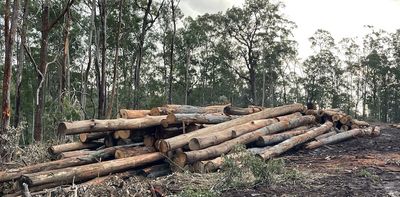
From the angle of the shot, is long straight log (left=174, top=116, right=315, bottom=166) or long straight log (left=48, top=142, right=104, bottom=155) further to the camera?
long straight log (left=48, top=142, right=104, bottom=155)

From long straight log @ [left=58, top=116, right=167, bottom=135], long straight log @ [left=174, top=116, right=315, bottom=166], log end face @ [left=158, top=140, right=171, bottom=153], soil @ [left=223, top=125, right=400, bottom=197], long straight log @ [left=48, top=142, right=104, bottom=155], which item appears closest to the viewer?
soil @ [left=223, top=125, right=400, bottom=197]

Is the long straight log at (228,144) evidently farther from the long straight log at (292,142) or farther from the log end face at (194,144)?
the long straight log at (292,142)

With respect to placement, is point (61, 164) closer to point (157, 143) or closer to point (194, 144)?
point (157, 143)

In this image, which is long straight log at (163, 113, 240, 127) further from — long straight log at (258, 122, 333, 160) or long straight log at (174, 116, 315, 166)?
long straight log at (258, 122, 333, 160)

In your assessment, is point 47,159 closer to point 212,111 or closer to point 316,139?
point 212,111

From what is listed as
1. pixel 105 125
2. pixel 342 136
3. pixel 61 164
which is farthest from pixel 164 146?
pixel 342 136

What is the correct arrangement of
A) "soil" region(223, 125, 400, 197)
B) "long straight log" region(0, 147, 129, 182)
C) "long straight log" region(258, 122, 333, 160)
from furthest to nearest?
"long straight log" region(258, 122, 333, 160) < "long straight log" region(0, 147, 129, 182) < "soil" region(223, 125, 400, 197)

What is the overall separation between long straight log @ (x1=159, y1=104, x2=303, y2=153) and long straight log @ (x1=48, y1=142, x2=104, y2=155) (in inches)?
70.6

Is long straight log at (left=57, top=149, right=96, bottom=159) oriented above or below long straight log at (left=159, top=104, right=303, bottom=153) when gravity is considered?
below

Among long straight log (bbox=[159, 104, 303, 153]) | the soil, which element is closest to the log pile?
long straight log (bbox=[159, 104, 303, 153])

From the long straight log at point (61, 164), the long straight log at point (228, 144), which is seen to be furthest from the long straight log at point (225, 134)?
the long straight log at point (61, 164)

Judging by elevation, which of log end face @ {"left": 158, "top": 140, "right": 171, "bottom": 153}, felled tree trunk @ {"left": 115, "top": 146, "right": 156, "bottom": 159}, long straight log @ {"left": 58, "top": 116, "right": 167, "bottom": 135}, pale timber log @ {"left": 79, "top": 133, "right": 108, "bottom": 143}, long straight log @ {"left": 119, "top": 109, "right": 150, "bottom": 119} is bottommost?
felled tree trunk @ {"left": 115, "top": 146, "right": 156, "bottom": 159}

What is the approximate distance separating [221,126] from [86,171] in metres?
3.38

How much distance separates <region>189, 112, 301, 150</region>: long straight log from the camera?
7953 mm
